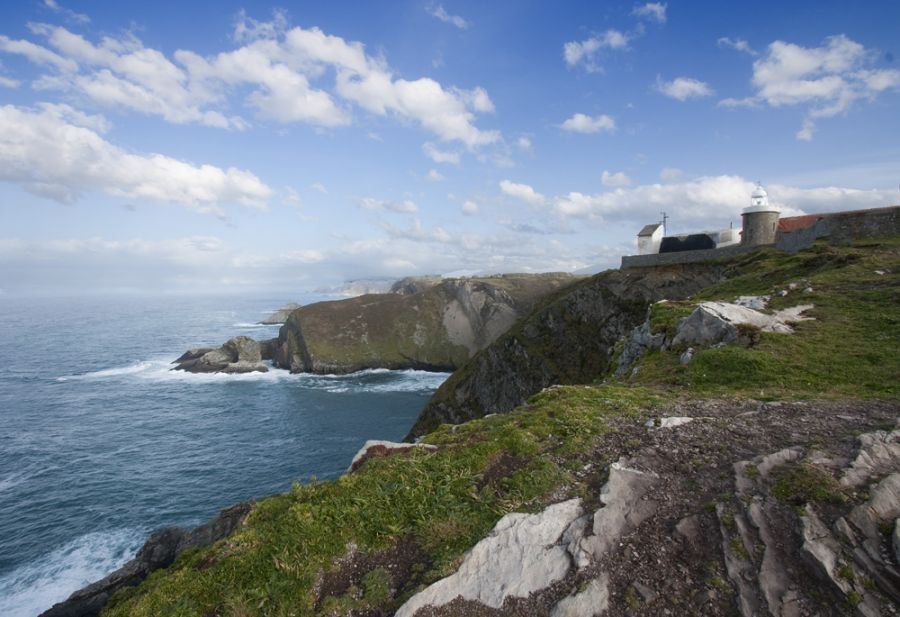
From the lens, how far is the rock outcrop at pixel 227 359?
109 metres

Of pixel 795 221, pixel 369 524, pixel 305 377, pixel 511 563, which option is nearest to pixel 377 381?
pixel 305 377

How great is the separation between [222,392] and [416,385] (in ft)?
135

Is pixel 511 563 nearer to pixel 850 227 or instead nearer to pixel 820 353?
pixel 820 353

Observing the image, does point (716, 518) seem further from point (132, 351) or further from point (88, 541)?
point (132, 351)

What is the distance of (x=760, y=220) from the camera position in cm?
5850

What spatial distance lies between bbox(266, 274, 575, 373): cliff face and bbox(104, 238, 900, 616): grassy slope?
355 ft

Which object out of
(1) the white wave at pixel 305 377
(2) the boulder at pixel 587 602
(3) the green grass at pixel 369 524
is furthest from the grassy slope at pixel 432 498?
(1) the white wave at pixel 305 377

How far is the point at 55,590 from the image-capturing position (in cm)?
3328

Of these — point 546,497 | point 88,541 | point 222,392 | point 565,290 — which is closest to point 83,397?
point 222,392

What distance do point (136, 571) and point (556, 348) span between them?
61062 mm

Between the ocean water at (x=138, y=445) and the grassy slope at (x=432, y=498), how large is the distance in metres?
36.2

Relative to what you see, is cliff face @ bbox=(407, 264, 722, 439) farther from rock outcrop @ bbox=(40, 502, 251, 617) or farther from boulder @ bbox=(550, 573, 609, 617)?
boulder @ bbox=(550, 573, 609, 617)

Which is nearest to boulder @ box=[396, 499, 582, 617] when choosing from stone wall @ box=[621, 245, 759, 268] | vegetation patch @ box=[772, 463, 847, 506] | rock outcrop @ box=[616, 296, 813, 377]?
vegetation patch @ box=[772, 463, 847, 506]

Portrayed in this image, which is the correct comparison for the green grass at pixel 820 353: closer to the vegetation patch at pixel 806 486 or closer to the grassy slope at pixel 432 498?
the grassy slope at pixel 432 498
